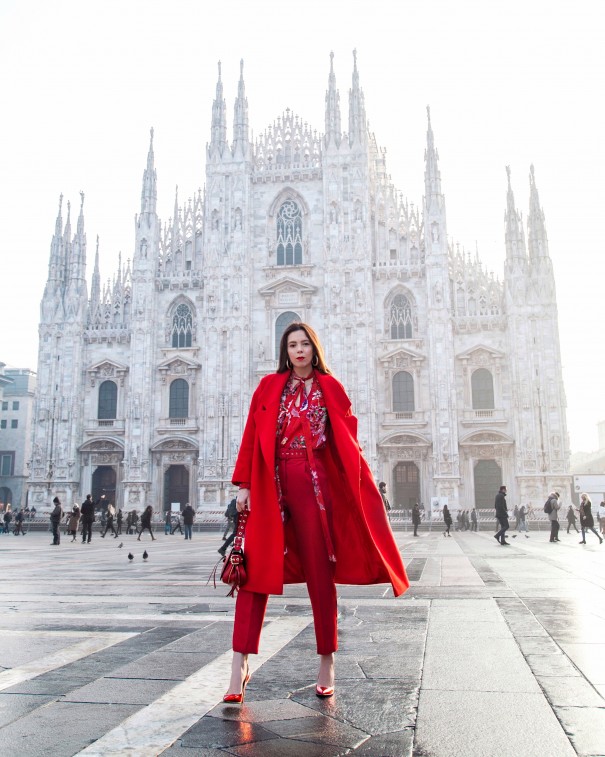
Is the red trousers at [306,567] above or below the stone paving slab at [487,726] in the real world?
above

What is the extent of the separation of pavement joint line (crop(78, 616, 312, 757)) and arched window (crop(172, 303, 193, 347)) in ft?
113

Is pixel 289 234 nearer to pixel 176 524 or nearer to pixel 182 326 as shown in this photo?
pixel 182 326

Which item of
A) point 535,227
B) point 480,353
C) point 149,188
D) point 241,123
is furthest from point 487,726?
point 149,188

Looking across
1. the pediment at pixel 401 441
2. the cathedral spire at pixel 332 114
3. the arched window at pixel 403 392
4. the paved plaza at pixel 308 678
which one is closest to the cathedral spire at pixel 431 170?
the cathedral spire at pixel 332 114

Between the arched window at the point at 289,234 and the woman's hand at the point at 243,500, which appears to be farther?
the arched window at the point at 289,234

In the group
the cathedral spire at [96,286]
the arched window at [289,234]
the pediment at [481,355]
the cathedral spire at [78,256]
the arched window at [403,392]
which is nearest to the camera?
the pediment at [481,355]

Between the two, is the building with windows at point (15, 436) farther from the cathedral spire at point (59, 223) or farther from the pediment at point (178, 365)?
the pediment at point (178, 365)

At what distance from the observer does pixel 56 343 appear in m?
38.2

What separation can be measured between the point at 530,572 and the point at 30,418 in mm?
56955

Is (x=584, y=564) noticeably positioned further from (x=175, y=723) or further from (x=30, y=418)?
(x=30, y=418)

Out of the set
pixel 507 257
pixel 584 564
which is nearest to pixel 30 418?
pixel 507 257

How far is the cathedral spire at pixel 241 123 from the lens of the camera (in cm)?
3831

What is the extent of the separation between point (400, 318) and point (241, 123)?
44.2ft

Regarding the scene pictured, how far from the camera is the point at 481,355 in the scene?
35375 millimetres
